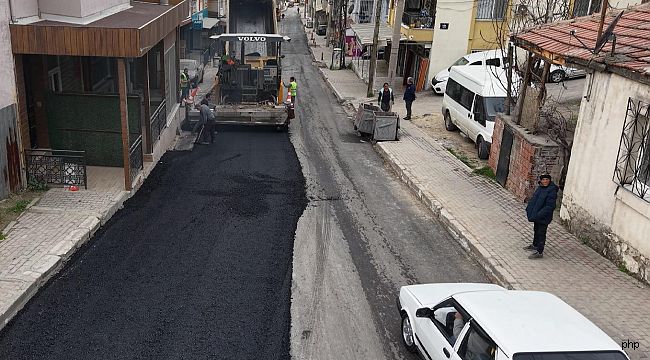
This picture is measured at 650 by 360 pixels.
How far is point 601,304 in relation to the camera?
8938mm

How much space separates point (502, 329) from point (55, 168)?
33.9 ft

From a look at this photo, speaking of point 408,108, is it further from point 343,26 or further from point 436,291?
point 343,26

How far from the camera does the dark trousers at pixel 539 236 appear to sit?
10298 mm

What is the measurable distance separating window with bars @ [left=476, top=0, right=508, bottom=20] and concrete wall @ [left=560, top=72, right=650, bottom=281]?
18.4 metres

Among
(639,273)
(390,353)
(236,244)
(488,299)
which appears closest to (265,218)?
(236,244)

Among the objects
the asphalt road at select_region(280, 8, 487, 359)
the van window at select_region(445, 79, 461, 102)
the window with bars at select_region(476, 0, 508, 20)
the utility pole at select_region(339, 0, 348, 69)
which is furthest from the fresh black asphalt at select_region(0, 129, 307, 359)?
the utility pole at select_region(339, 0, 348, 69)

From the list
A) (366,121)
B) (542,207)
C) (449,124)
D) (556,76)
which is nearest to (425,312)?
(542,207)

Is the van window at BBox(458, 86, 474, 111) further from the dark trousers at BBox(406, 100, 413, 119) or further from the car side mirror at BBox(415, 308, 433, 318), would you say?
the car side mirror at BBox(415, 308, 433, 318)

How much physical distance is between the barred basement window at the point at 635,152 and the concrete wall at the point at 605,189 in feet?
0.42

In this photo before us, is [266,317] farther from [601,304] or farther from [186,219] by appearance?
[601,304]

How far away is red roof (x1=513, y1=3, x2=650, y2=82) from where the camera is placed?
399 inches

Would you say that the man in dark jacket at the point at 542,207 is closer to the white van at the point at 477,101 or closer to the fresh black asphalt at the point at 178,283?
the fresh black asphalt at the point at 178,283

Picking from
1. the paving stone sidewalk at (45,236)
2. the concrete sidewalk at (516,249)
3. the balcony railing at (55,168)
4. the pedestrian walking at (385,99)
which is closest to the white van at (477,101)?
the concrete sidewalk at (516,249)

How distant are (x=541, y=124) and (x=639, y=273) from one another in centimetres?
523
